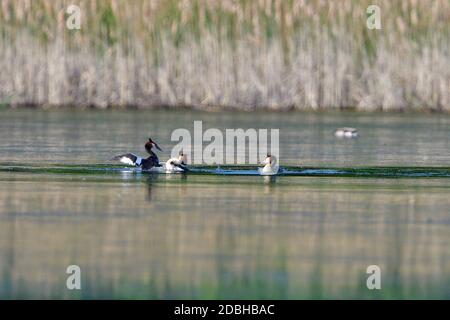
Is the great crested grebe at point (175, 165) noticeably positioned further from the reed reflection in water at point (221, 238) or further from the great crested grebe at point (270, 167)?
the reed reflection in water at point (221, 238)

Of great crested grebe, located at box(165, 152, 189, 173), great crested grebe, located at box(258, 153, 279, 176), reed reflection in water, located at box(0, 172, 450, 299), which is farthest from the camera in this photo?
great crested grebe, located at box(165, 152, 189, 173)

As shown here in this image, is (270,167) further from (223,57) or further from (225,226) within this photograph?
(223,57)

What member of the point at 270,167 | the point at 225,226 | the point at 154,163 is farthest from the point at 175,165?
the point at 225,226

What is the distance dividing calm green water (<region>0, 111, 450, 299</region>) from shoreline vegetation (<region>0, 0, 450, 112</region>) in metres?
6.43

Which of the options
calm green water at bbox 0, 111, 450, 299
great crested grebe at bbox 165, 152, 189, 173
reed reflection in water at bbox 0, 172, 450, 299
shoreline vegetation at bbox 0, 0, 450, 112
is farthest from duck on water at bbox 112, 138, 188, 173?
shoreline vegetation at bbox 0, 0, 450, 112

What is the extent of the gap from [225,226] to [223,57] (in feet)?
52.7

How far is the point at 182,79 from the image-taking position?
2778 cm

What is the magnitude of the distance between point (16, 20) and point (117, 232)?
17.5 meters

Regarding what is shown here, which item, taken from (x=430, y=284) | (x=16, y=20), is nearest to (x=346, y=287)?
(x=430, y=284)

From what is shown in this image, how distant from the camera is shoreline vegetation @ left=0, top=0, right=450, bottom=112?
27.4 meters

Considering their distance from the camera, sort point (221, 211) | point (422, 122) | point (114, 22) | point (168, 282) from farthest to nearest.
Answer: point (114, 22)
point (422, 122)
point (221, 211)
point (168, 282)

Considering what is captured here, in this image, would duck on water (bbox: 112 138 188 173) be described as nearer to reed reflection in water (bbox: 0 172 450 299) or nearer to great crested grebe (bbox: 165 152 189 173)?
great crested grebe (bbox: 165 152 189 173)

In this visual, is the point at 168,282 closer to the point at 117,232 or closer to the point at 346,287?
the point at 346,287

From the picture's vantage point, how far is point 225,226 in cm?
1206
